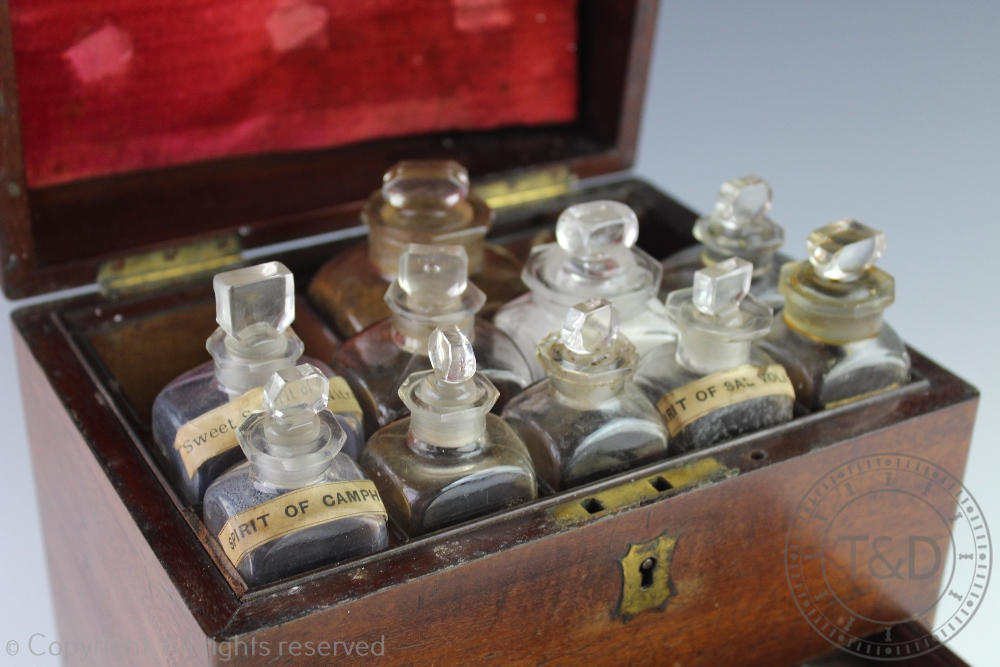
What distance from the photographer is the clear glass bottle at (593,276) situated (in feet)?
3.90

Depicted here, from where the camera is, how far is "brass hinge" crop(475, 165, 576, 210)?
154 centimetres

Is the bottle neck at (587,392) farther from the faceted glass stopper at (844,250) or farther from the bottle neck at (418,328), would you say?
the faceted glass stopper at (844,250)

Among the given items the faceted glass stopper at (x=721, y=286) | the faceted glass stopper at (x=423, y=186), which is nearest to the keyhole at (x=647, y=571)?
the faceted glass stopper at (x=721, y=286)

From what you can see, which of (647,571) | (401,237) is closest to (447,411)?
(647,571)

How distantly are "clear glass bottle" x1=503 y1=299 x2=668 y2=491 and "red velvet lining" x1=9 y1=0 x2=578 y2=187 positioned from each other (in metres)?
0.57

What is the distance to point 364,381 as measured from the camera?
1.15m

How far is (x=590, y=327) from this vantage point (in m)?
1.05

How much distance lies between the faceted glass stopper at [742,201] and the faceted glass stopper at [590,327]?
282 millimetres

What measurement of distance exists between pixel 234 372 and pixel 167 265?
34cm

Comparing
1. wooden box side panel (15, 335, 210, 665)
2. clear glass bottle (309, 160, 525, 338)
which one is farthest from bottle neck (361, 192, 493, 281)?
wooden box side panel (15, 335, 210, 665)

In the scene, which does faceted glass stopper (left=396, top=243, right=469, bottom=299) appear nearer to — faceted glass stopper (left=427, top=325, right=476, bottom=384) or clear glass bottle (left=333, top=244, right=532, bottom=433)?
clear glass bottle (left=333, top=244, right=532, bottom=433)

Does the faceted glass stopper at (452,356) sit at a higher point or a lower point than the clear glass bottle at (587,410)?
higher

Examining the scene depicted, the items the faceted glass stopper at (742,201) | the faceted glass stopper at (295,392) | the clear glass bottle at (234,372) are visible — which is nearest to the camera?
the faceted glass stopper at (295,392)

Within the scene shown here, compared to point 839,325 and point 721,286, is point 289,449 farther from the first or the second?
point 839,325
